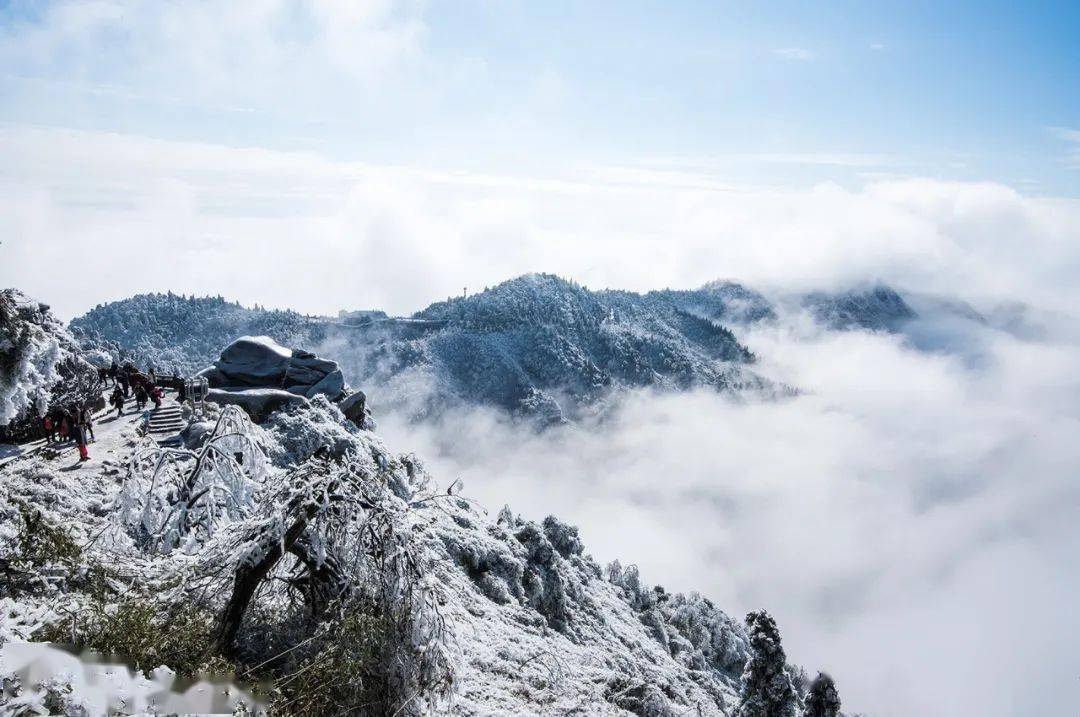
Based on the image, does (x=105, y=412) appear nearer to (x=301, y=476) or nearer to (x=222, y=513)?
(x=222, y=513)

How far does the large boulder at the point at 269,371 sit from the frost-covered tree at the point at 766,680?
2617cm

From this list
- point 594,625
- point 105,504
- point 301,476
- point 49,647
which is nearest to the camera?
point 49,647

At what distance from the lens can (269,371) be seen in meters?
36.3

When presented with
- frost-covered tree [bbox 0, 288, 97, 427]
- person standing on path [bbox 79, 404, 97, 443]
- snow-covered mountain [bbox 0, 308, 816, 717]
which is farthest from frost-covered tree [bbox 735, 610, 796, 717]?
frost-covered tree [bbox 0, 288, 97, 427]

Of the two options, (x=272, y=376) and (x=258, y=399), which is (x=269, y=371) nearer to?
(x=272, y=376)

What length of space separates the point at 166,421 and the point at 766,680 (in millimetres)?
31210

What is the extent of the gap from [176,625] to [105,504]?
11546 mm

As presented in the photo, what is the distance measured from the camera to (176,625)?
37.9ft

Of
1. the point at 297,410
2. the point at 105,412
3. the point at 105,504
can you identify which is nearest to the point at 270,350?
the point at 297,410

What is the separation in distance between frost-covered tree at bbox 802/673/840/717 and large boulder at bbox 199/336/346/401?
93.8 feet

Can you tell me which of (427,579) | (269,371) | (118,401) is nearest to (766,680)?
(427,579)

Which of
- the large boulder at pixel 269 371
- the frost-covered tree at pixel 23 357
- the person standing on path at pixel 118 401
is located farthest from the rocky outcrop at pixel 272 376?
the frost-covered tree at pixel 23 357

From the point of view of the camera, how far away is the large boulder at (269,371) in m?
35.7

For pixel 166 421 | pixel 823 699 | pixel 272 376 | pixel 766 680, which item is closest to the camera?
pixel 823 699
